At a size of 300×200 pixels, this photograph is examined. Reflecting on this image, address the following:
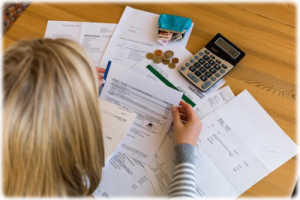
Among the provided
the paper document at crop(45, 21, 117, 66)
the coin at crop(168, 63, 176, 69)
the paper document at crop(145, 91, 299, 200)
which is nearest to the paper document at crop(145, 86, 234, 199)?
the paper document at crop(145, 91, 299, 200)

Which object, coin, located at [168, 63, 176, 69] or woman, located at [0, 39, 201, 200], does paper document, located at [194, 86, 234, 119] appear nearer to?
coin, located at [168, 63, 176, 69]

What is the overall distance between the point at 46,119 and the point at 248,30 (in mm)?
616

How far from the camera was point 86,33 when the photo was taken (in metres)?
0.78

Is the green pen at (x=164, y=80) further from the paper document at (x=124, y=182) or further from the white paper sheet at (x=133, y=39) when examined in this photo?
the paper document at (x=124, y=182)

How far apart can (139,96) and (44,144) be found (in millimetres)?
298

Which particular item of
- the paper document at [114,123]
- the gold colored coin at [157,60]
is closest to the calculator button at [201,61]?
the gold colored coin at [157,60]

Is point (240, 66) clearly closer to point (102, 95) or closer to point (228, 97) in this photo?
point (228, 97)

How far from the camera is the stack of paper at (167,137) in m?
0.61

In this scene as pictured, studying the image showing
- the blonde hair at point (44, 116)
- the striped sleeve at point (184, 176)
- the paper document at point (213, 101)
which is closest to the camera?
the blonde hair at point (44, 116)

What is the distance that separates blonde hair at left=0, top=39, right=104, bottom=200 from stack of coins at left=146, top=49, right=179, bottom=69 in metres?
0.31

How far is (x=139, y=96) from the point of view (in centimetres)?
67

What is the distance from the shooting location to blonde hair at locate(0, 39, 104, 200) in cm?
40

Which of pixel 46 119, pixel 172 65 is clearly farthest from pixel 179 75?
pixel 46 119

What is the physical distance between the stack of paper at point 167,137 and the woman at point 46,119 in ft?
0.45
